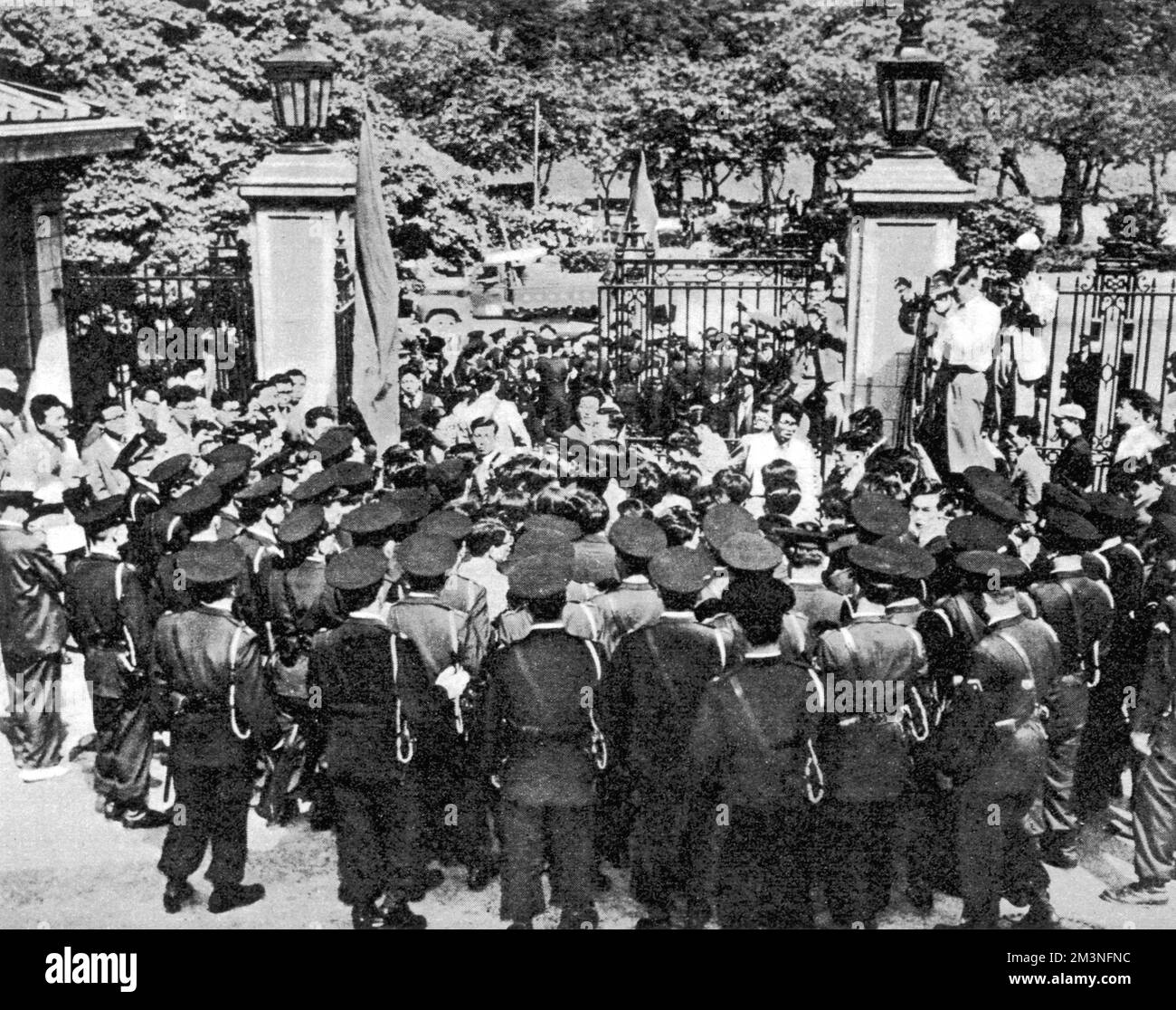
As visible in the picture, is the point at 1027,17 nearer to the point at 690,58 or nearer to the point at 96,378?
the point at 690,58

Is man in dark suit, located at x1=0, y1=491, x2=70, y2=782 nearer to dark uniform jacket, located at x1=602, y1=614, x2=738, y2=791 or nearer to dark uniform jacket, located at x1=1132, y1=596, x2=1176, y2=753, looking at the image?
dark uniform jacket, located at x1=602, y1=614, x2=738, y2=791

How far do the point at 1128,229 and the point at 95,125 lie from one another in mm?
9496

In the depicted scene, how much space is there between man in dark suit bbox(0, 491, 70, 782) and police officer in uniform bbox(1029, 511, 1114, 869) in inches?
216

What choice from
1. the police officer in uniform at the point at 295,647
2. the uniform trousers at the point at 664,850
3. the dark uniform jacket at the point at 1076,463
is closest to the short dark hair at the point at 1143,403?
the dark uniform jacket at the point at 1076,463

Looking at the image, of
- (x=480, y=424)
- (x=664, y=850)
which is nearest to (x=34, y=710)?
(x=664, y=850)

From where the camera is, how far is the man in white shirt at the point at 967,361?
11156 millimetres

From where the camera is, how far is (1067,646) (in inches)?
263

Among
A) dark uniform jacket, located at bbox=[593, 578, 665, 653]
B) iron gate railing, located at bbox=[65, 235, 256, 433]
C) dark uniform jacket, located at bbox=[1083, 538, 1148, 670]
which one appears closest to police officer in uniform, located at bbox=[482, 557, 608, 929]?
dark uniform jacket, located at bbox=[593, 578, 665, 653]

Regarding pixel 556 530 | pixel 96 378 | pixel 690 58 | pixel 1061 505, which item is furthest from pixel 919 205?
pixel 690 58

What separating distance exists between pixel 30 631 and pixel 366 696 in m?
2.82

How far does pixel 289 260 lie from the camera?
11797 mm

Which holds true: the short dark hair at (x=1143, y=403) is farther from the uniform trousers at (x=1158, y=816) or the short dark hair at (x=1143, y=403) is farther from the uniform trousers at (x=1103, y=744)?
the uniform trousers at (x=1158, y=816)

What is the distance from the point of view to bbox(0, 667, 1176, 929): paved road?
21.2 ft

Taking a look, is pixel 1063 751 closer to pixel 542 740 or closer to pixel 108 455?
pixel 542 740
